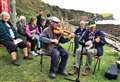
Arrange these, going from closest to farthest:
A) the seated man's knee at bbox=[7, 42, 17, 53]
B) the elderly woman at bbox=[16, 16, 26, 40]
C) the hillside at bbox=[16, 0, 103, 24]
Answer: the seated man's knee at bbox=[7, 42, 17, 53], the elderly woman at bbox=[16, 16, 26, 40], the hillside at bbox=[16, 0, 103, 24]

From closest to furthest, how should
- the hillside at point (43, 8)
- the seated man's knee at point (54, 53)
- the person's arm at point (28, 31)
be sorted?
the seated man's knee at point (54, 53) < the person's arm at point (28, 31) < the hillside at point (43, 8)

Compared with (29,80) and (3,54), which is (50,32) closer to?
(29,80)

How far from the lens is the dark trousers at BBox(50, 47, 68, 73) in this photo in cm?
998

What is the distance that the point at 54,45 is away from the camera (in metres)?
10.2

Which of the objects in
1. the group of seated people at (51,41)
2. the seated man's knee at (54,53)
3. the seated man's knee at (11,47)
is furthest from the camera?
the seated man's knee at (11,47)

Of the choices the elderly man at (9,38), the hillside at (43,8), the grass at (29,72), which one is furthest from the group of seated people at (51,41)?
the hillside at (43,8)

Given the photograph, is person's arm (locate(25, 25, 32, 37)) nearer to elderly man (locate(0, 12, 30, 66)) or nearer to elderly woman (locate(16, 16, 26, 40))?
elderly woman (locate(16, 16, 26, 40))

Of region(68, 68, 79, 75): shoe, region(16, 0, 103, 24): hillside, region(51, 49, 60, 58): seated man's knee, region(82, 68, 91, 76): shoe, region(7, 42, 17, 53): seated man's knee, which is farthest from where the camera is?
region(16, 0, 103, 24): hillside

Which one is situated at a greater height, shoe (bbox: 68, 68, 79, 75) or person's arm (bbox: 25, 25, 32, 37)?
person's arm (bbox: 25, 25, 32, 37)

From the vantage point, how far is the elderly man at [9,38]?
10562 mm

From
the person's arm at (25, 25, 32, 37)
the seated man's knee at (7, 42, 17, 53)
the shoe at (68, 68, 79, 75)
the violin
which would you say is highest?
the violin

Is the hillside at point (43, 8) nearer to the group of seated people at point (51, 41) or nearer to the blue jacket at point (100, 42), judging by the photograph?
the group of seated people at point (51, 41)

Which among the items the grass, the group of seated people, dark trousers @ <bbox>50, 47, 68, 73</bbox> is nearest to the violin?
the group of seated people

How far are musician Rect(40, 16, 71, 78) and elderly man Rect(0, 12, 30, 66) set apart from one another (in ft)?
3.22
